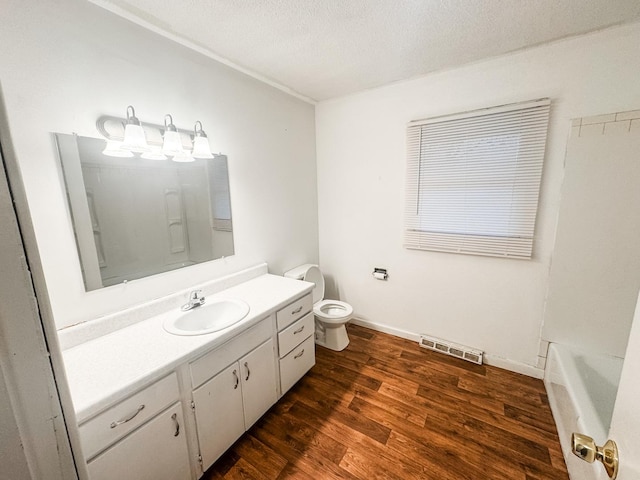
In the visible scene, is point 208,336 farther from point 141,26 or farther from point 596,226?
point 596,226

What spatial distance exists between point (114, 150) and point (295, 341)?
1592 mm

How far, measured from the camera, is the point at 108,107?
136 cm

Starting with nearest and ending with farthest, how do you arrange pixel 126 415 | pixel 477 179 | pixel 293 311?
pixel 126 415 < pixel 293 311 < pixel 477 179

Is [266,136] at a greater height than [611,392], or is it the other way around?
[266,136]

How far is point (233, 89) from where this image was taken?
6.41ft

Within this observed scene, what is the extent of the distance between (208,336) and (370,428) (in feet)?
3.88

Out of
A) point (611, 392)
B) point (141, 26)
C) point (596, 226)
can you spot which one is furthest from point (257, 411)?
point (596, 226)

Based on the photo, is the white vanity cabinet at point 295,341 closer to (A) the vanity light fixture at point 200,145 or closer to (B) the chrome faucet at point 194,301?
(B) the chrome faucet at point 194,301

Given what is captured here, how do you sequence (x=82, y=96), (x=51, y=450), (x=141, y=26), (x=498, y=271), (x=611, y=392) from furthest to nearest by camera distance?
(x=498, y=271) < (x=611, y=392) < (x=141, y=26) < (x=82, y=96) < (x=51, y=450)

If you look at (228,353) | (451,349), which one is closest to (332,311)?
(451,349)

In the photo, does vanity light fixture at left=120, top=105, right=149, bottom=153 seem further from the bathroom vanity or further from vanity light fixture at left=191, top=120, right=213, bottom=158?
the bathroom vanity

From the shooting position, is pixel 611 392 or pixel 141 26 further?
pixel 611 392

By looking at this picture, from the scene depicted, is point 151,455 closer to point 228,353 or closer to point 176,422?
point 176,422

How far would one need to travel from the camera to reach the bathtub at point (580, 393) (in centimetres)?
127
